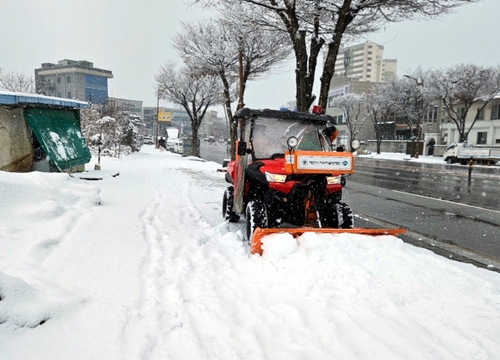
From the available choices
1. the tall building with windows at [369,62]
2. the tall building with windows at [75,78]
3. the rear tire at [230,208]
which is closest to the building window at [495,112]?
the rear tire at [230,208]

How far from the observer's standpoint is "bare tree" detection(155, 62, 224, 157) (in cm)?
2764

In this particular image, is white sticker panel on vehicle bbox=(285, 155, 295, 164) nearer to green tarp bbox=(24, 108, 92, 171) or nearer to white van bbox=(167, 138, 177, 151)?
green tarp bbox=(24, 108, 92, 171)

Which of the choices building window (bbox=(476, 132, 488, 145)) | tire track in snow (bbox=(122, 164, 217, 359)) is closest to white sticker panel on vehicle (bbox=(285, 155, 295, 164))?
tire track in snow (bbox=(122, 164, 217, 359))

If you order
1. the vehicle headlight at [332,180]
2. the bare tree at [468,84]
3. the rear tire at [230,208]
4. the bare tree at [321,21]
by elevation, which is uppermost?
the bare tree at [468,84]

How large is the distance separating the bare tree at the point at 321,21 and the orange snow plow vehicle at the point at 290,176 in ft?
19.3

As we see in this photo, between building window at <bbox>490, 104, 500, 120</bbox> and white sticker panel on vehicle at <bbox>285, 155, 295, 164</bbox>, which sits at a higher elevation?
building window at <bbox>490, 104, 500, 120</bbox>

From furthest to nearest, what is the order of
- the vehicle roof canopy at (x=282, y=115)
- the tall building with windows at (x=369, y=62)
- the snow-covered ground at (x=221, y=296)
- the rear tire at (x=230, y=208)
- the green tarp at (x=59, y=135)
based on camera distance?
the tall building with windows at (x=369, y=62)
the green tarp at (x=59, y=135)
the rear tire at (x=230, y=208)
the vehicle roof canopy at (x=282, y=115)
the snow-covered ground at (x=221, y=296)

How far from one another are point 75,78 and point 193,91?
66627mm

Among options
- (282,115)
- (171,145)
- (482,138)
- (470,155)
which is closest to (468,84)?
(470,155)

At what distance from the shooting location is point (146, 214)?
6.79 meters

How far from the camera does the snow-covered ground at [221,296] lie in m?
2.55

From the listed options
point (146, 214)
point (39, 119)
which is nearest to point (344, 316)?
point (146, 214)

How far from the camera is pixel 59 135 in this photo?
1071 cm

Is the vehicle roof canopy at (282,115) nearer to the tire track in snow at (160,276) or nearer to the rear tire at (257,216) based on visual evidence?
the rear tire at (257,216)
